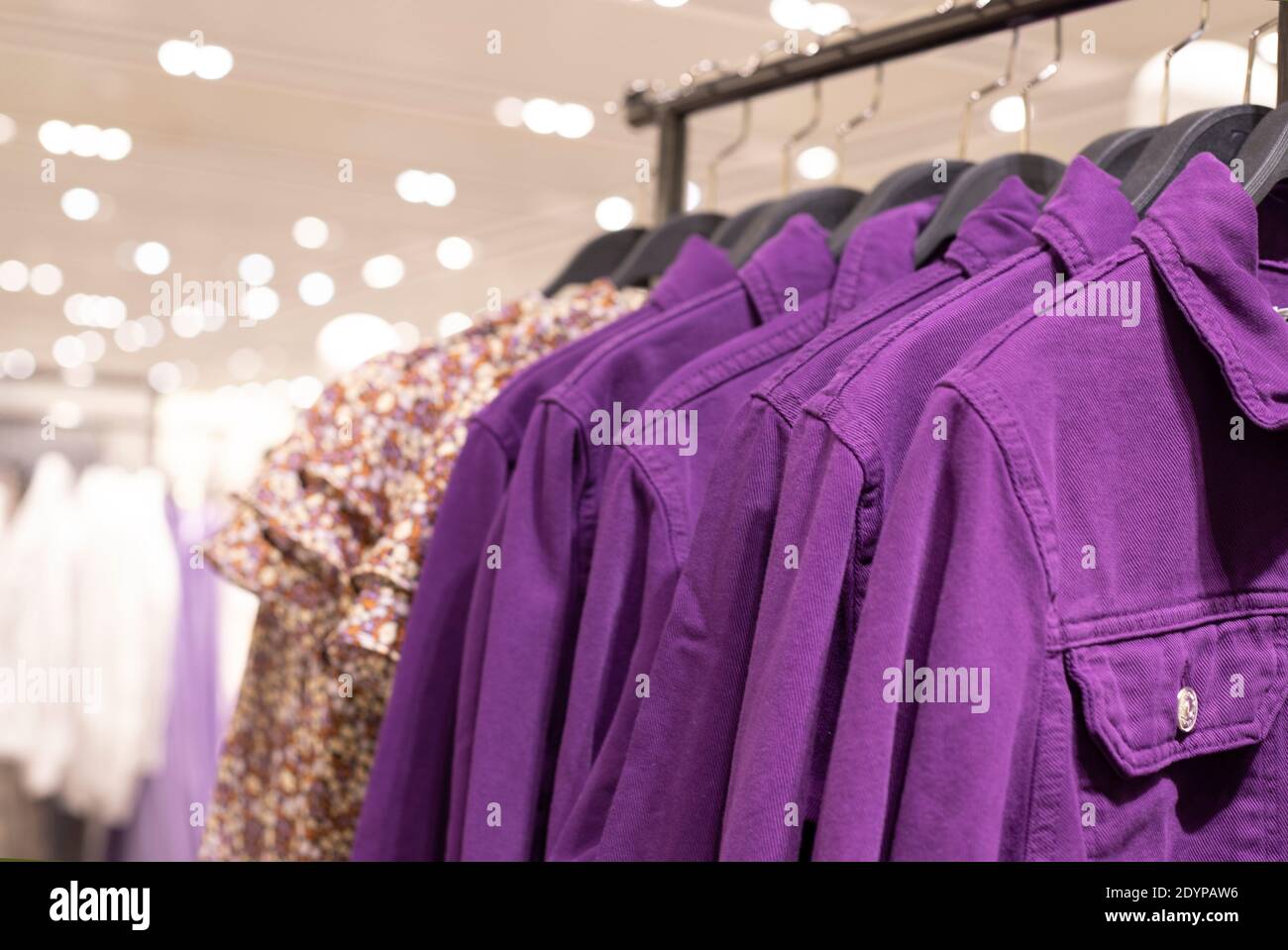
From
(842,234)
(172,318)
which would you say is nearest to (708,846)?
(842,234)

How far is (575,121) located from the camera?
103 inches

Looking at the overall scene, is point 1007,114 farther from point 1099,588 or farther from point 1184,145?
point 1099,588

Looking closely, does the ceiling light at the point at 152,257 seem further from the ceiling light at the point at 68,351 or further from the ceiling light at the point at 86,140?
the ceiling light at the point at 68,351

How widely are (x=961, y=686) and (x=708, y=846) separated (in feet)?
0.78

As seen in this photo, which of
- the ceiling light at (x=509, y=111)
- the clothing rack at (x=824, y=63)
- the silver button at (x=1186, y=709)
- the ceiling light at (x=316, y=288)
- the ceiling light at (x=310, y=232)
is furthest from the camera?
the ceiling light at (x=316, y=288)

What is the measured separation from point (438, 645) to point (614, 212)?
7.69ft

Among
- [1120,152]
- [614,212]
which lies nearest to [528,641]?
[1120,152]

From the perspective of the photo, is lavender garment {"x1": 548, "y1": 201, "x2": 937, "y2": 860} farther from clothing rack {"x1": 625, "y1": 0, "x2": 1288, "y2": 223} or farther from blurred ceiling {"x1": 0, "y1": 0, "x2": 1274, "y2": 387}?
blurred ceiling {"x1": 0, "y1": 0, "x2": 1274, "y2": 387}

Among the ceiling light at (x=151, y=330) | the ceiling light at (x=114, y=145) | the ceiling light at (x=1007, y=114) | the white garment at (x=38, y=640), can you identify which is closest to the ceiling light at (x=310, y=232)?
the ceiling light at (x=114, y=145)

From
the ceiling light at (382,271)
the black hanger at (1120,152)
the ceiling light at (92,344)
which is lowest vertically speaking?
the black hanger at (1120,152)

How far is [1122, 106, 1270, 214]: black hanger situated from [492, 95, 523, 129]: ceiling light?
165 centimetres

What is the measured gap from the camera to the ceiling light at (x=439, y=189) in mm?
3023

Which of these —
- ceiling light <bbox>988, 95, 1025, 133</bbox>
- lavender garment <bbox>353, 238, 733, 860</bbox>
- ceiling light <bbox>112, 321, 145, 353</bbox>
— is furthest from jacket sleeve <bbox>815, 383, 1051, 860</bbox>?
ceiling light <bbox>112, 321, 145, 353</bbox>

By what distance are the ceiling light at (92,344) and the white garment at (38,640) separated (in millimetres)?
2420
